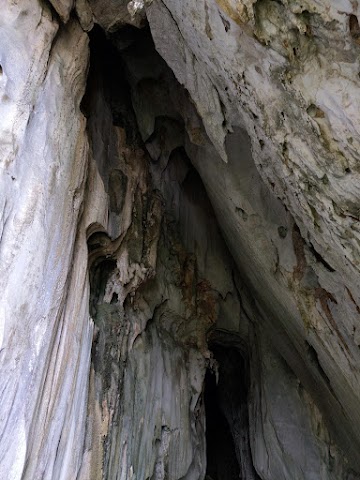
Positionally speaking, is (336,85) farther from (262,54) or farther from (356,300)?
(356,300)

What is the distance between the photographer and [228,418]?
638 centimetres

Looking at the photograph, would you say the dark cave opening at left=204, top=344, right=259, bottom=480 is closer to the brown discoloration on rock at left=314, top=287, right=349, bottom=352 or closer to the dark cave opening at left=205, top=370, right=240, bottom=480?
the dark cave opening at left=205, top=370, right=240, bottom=480

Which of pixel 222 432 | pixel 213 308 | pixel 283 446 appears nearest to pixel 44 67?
pixel 213 308

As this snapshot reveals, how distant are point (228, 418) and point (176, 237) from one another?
8.40 feet

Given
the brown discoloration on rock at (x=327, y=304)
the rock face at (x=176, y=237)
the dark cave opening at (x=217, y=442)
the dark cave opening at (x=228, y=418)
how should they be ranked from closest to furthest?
the rock face at (x=176, y=237) → the brown discoloration on rock at (x=327, y=304) → the dark cave opening at (x=228, y=418) → the dark cave opening at (x=217, y=442)

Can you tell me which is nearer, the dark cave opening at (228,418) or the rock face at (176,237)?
the rock face at (176,237)

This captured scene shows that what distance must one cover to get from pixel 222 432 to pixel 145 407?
3.10m

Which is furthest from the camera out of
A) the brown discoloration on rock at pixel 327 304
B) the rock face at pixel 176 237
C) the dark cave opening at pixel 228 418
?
the dark cave opening at pixel 228 418

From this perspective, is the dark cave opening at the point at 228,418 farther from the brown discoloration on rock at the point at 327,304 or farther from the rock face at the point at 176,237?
the brown discoloration on rock at the point at 327,304

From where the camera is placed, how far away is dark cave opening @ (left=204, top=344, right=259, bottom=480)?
6047 millimetres

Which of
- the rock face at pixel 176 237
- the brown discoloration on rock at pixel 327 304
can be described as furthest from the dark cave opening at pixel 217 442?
the brown discoloration on rock at pixel 327 304

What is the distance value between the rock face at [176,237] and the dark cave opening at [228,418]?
3 centimetres

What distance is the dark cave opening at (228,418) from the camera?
19.8ft

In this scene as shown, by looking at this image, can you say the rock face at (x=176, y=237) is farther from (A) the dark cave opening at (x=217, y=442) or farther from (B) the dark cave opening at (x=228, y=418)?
(A) the dark cave opening at (x=217, y=442)
